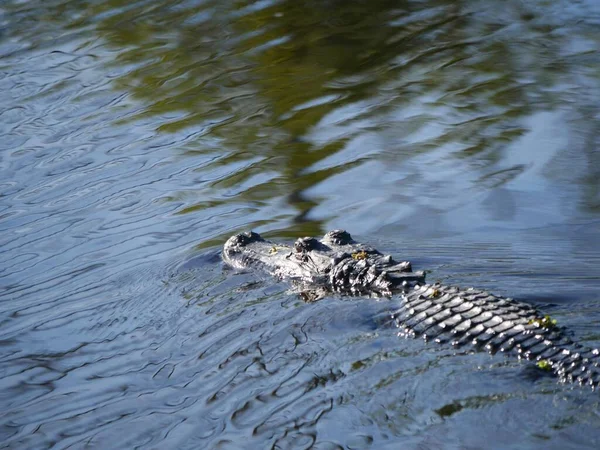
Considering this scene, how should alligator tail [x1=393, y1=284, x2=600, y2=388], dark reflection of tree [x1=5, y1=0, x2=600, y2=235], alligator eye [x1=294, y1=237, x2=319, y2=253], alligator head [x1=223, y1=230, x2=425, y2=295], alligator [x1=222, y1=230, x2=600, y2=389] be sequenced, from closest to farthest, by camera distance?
1. alligator tail [x1=393, y1=284, x2=600, y2=388]
2. alligator [x1=222, y1=230, x2=600, y2=389]
3. alligator head [x1=223, y1=230, x2=425, y2=295]
4. alligator eye [x1=294, y1=237, x2=319, y2=253]
5. dark reflection of tree [x1=5, y1=0, x2=600, y2=235]

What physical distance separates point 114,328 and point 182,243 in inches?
48.3

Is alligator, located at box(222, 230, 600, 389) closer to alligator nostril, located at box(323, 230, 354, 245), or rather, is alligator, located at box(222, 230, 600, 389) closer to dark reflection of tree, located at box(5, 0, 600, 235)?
alligator nostril, located at box(323, 230, 354, 245)

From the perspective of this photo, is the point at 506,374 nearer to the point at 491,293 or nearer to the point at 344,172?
the point at 491,293

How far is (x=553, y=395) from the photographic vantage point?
3775mm

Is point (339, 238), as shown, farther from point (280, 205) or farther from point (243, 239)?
point (280, 205)

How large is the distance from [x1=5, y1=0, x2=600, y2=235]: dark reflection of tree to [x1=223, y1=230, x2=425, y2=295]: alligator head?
→ 0.61 metres

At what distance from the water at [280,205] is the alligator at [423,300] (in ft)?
0.38

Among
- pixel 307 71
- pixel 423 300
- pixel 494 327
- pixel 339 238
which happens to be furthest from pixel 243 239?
pixel 307 71

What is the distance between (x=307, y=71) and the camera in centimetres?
950

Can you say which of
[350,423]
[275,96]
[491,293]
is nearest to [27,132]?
[275,96]

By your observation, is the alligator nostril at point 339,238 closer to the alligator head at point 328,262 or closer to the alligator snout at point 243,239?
the alligator head at point 328,262

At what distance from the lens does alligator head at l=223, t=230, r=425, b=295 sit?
5176 mm

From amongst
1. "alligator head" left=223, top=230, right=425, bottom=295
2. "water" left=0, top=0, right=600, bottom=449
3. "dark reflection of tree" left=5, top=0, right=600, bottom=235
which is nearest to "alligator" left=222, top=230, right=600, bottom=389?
"alligator head" left=223, top=230, right=425, bottom=295

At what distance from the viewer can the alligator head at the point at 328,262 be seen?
518 cm
